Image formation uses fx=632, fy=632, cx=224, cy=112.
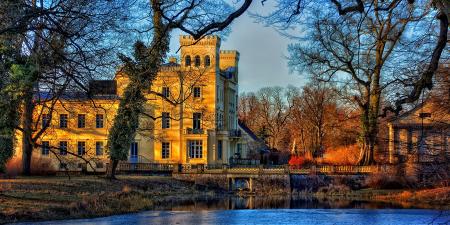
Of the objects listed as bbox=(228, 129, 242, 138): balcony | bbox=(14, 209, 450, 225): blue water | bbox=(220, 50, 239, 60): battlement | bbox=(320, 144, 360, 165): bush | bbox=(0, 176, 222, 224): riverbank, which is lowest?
bbox=(14, 209, 450, 225): blue water

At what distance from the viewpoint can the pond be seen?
22.8 meters

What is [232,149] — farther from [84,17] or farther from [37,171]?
[84,17]

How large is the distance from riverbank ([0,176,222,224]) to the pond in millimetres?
1097

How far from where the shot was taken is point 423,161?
8.82 m

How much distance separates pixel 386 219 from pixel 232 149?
4031 centimetres

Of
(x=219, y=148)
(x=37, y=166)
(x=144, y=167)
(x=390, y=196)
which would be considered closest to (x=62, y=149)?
(x=390, y=196)

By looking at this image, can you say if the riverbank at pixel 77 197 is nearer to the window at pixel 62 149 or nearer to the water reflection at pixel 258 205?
the water reflection at pixel 258 205

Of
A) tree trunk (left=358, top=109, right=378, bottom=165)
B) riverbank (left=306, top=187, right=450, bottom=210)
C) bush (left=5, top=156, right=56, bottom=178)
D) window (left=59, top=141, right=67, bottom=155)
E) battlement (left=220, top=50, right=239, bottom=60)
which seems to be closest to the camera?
tree trunk (left=358, top=109, right=378, bottom=165)

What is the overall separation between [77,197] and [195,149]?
2925 cm

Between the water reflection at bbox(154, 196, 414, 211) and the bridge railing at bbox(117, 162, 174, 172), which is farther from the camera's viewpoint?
the bridge railing at bbox(117, 162, 174, 172)

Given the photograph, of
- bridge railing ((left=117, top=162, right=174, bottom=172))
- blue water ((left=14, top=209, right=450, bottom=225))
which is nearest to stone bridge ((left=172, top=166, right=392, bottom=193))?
bridge railing ((left=117, top=162, right=174, bottom=172))

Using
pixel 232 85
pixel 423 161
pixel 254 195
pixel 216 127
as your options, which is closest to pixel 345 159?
pixel 254 195

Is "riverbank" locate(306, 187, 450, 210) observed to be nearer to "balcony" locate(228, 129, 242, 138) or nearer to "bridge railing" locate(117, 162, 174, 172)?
"bridge railing" locate(117, 162, 174, 172)

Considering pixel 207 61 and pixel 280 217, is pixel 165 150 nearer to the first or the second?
pixel 207 61
